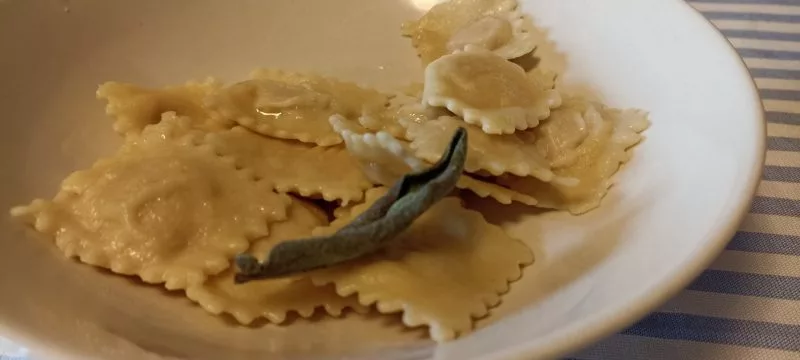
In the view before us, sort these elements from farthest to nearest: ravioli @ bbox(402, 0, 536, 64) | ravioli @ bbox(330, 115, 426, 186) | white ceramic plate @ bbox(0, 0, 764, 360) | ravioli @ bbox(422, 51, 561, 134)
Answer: ravioli @ bbox(402, 0, 536, 64) → ravioli @ bbox(422, 51, 561, 134) → ravioli @ bbox(330, 115, 426, 186) → white ceramic plate @ bbox(0, 0, 764, 360)

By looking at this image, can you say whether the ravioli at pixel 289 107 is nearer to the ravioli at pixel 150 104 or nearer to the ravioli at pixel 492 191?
the ravioli at pixel 150 104

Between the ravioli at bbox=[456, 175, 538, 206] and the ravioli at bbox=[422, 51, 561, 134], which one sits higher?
the ravioli at bbox=[422, 51, 561, 134]

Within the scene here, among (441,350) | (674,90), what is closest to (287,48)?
(674,90)

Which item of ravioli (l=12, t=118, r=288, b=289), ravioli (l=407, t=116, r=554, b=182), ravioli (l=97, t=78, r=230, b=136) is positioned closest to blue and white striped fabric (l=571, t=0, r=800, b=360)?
ravioli (l=407, t=116, r=554, b=182)

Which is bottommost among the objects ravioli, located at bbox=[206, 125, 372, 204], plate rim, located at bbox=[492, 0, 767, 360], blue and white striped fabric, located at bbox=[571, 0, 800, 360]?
blue and white striped fabric, located at bbox=[571, 0, 800, 360]

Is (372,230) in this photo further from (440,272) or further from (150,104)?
(150,104)

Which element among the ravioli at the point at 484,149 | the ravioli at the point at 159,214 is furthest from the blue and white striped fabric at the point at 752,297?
the ravioli at the point at 159,214

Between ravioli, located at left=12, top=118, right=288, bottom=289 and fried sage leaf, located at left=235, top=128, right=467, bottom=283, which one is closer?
fried sage leaf, located at left=235, top=128, right=467, bottom=283

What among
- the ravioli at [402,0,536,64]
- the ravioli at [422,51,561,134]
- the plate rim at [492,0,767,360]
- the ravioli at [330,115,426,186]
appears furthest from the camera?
the ravioli at [402,0,536,64]

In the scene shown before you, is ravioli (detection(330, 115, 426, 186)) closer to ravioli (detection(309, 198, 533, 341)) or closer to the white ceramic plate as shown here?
ravioli (detection(309, 198, 533, 341))
